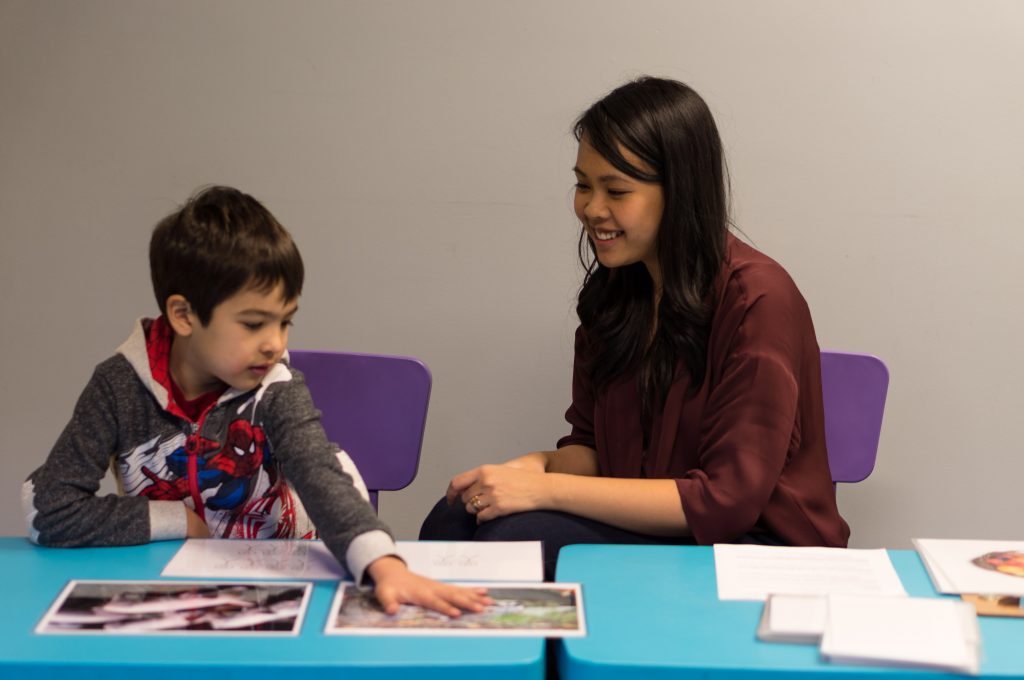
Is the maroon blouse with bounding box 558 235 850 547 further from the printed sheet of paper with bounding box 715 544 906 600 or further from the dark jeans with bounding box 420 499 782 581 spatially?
the printed sheet of paper with bounding box 715 544 906 600

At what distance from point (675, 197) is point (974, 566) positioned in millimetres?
769

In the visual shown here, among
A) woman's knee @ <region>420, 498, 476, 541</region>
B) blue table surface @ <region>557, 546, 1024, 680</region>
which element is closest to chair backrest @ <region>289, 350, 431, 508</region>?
woman's knee @ <region>420, 498, 476, 541</region>

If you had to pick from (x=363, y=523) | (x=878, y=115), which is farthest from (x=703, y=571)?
(x=878, y=115)

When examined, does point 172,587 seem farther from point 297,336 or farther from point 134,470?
point 297,336

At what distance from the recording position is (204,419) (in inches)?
66.5

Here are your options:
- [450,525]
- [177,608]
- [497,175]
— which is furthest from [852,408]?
[177,608]

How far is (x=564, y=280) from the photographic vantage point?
2.79 metres

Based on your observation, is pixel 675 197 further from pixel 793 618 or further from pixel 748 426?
pixel 793 618

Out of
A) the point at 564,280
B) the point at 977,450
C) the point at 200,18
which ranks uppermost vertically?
the point at 200,18

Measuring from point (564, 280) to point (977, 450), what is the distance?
3.63 ft

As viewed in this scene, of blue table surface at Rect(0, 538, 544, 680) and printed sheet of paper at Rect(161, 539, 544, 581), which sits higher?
blue table surface at Rect(0, 538, 544, 680)

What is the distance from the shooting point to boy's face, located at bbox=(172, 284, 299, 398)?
1.62m

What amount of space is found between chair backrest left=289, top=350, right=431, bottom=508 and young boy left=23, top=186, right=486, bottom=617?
0.42 meters

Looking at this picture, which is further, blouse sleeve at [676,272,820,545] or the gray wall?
the gray wall
